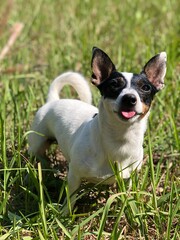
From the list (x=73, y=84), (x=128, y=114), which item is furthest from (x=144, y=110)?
(x=73, y=84)

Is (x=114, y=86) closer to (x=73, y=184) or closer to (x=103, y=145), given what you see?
(x=103, y=145)

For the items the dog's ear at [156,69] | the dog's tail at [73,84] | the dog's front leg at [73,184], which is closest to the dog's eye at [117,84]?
the dog's ear at [156,69]

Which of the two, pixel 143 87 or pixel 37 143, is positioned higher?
pixel 143 87

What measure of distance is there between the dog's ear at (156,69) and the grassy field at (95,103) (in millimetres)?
287

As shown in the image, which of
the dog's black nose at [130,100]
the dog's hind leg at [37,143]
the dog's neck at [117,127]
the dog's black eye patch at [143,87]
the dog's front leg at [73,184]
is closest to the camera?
the dog's black nose at [130,100]

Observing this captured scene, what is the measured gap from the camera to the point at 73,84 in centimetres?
337

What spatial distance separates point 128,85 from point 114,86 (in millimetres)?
70

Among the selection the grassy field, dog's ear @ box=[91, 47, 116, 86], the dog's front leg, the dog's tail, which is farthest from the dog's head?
the dog's tail

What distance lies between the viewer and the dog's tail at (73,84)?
333cm

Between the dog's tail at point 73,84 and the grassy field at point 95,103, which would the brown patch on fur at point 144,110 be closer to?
the grassy field at point 95,103

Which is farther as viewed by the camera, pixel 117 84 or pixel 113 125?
pixel 113 125

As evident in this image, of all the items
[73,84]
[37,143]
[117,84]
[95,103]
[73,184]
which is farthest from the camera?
[95,103]

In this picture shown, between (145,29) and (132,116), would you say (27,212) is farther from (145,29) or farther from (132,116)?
(145,29)

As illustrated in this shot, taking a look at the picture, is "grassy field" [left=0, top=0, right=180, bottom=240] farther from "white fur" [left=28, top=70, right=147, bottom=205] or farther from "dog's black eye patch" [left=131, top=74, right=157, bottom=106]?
"dog's black eye patch" [left=131, top=74, right=157, bottom=106]
